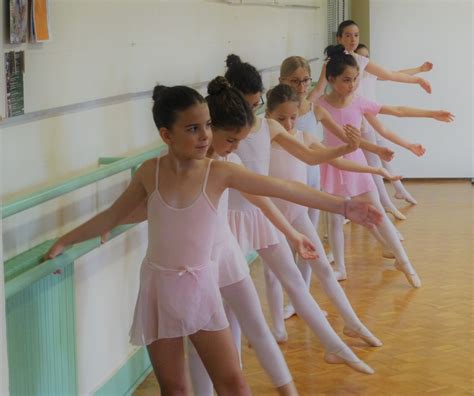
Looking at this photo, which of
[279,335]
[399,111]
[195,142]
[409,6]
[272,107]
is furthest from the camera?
[409,6]

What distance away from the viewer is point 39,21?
3029 millimetres

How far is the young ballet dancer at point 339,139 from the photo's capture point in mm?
5621

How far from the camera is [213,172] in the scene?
9.81ft

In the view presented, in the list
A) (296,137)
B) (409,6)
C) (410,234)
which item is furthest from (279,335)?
(409,6)

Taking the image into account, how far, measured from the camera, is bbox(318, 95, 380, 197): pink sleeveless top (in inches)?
221

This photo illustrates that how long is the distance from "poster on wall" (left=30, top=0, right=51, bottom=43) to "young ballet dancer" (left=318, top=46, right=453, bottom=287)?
2.68 metres

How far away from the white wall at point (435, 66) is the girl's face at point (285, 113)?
19.9 feet

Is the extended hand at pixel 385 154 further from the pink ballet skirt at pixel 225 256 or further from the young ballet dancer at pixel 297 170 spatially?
the pink ballet skirt at pixel 225 256

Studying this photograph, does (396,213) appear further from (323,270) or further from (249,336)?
(249,336)

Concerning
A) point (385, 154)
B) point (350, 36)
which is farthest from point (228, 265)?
point (350, 36)

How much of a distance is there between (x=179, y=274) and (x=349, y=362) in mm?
1592

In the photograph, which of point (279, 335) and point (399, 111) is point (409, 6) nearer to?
point (399, 111)

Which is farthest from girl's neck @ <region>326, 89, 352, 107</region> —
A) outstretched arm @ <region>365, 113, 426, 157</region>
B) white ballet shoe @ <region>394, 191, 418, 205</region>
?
white ballet shoe @ <region>394, 191, 418, 205</region>

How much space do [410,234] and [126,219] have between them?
15.4 feet
